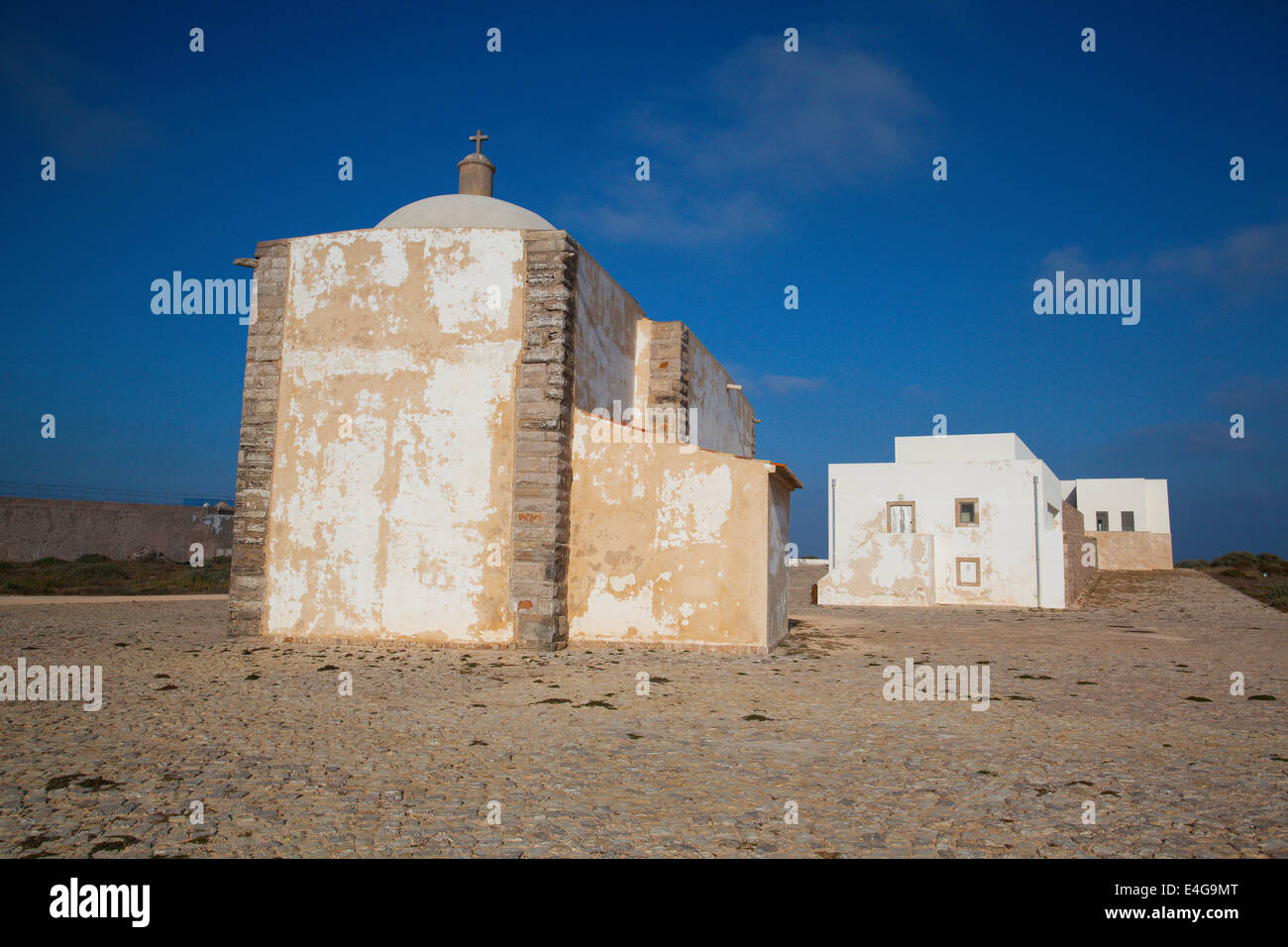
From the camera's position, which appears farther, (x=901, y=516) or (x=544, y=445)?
(x=901, y=516)

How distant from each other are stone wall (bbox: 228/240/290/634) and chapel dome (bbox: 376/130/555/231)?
105 inches

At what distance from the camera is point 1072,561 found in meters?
25.5

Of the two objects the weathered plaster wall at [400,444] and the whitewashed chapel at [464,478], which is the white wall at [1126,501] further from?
the weathered plaster wall at [400,444]

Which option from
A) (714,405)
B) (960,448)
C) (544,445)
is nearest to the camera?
(544,445)

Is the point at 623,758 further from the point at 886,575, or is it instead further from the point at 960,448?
the point at 960,448

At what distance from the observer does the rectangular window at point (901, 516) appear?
2555 centimetres

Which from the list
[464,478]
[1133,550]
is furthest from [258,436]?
[1133,550]

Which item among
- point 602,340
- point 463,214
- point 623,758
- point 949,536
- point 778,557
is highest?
point 463,214

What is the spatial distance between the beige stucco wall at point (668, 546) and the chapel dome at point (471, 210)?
5.46 meters

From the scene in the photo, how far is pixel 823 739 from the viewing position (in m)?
6.17

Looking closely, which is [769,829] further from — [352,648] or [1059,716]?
[352,648]

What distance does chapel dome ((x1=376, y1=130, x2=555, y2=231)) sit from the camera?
14680 millimetres

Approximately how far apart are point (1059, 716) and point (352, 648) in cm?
892

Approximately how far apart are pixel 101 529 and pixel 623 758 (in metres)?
35.5
